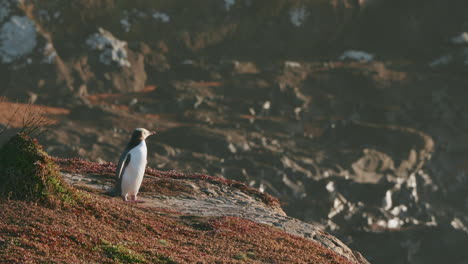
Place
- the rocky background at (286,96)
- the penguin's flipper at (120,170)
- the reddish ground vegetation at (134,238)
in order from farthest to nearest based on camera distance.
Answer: the rocky background at (286,96), the penguin's flipper at (120,170), the reddish ground vegetation at (134,238)

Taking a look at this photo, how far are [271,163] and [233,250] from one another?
50318 millimetres

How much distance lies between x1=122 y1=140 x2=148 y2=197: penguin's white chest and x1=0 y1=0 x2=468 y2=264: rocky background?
40429 mm

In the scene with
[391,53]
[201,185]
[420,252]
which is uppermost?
[391,53]

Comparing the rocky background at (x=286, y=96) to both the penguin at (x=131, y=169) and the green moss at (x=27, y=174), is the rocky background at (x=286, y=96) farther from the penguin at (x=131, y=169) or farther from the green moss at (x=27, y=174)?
the green moss at (x=27, y=174)

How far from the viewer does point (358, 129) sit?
81.8 m

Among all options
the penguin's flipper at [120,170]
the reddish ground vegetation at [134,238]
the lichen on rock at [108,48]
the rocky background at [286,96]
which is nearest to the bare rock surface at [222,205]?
the penguin's flipper at [120,170]

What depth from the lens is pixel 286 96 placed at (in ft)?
277

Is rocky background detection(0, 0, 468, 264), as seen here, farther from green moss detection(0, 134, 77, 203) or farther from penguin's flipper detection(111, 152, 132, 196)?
green moss detection(0, 134, 77, 203)

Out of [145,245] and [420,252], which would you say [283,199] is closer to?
[420,252]

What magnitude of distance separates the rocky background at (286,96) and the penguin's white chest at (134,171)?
40429 mm

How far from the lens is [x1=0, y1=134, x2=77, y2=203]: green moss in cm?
2084

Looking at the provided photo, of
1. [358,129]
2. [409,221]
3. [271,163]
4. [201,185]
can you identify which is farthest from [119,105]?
[201,185]

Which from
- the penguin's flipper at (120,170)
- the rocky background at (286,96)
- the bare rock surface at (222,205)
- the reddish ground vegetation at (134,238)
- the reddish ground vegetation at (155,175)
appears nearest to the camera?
the reddish ground vegetation at (134,238)

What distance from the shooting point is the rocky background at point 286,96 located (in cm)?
7162
